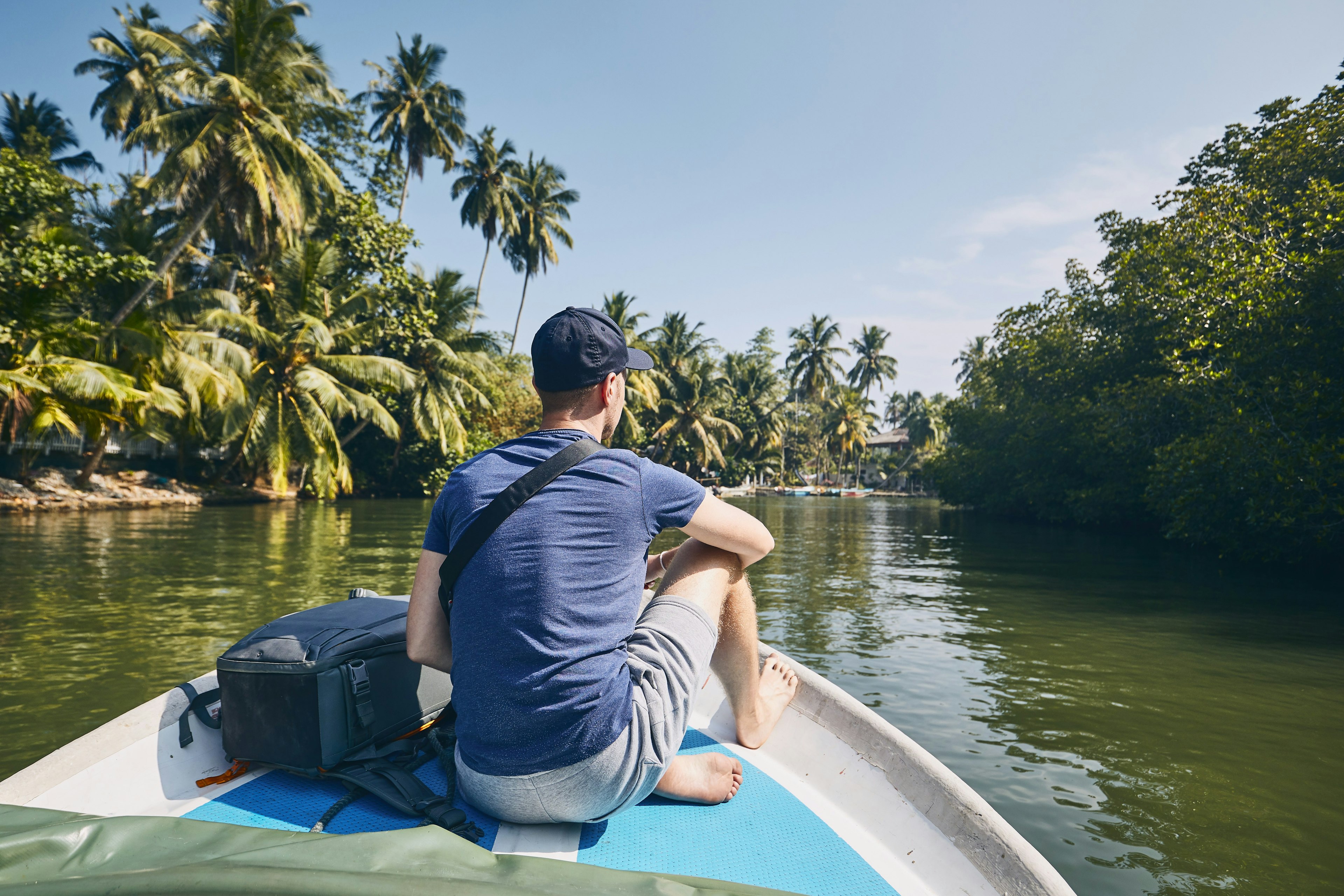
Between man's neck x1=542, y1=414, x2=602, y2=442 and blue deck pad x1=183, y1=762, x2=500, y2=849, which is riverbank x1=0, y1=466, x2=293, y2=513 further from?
man's neck x1=542, y1=414, x2=602, y2=442

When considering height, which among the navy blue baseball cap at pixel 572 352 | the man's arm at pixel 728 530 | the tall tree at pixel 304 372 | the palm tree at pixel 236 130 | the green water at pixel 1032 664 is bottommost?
the green water at pixel 1032 664

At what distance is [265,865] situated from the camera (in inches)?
42.0

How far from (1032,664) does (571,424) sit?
16.7 feet

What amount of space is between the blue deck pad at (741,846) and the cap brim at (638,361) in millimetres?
1188

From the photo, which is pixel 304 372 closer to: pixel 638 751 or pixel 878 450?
pixel 638 751

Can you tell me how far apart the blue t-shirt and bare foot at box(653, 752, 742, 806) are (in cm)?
44

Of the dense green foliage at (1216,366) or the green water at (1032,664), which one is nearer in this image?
the green water at (1032,664)

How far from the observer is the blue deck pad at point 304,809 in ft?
5.89

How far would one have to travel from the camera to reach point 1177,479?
35.8 feet

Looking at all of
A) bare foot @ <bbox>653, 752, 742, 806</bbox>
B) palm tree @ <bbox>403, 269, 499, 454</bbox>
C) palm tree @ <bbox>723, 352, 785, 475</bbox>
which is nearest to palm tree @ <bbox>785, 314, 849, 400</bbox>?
palm tree @ <bbox>723, 352, 785, 475</bbox>

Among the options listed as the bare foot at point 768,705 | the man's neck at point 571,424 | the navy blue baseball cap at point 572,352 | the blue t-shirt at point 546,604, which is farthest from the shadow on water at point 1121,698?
the navy blue baseball cap at point 572,352

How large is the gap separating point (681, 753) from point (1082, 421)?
18.3 metres

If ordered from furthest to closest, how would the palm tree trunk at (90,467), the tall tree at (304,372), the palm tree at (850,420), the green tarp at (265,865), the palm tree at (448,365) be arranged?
the palm tree at (850,420), the palm tree at (448,365), the tall tree at (304,372), the palm tree trunk at (90,467), the green tarp at (265,865)

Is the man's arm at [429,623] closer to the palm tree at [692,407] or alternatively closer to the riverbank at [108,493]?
the riverbank at [108,493]
